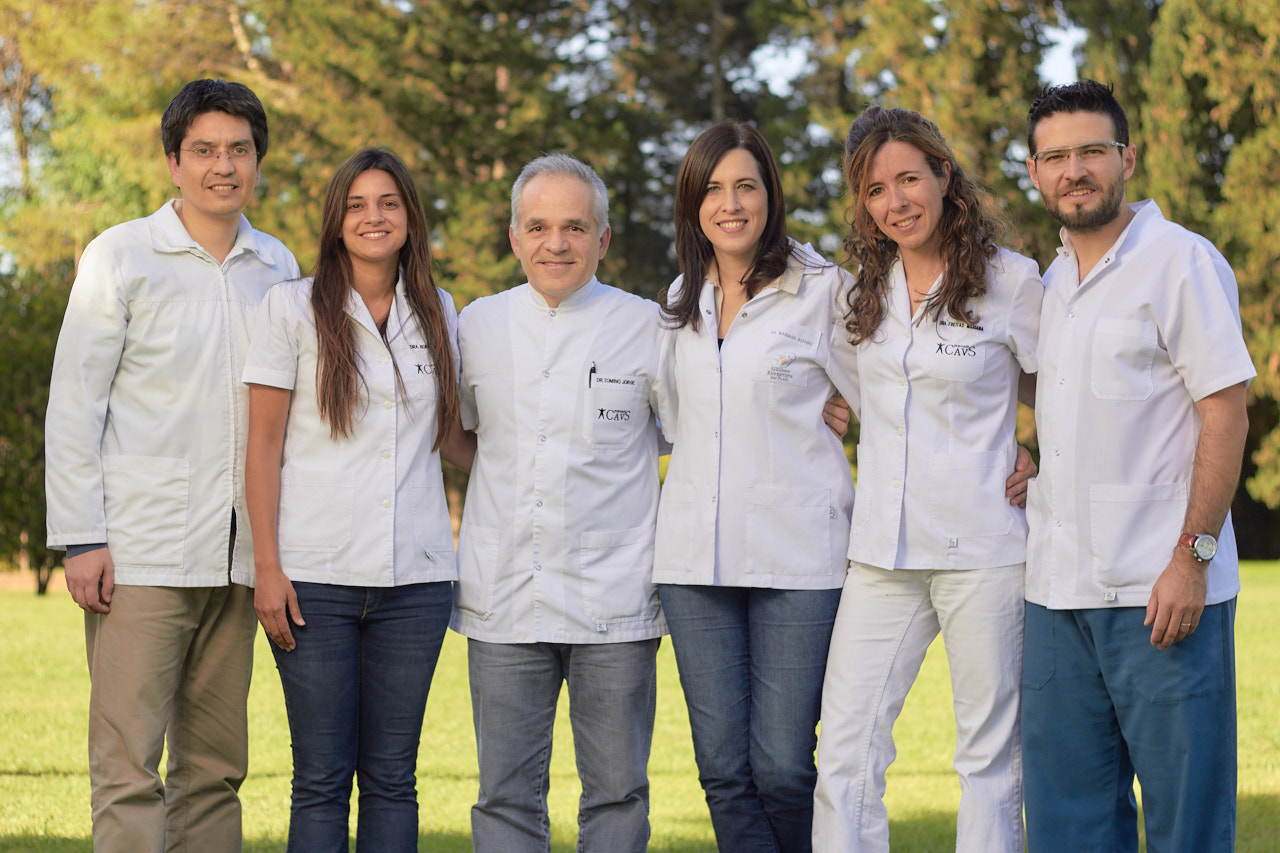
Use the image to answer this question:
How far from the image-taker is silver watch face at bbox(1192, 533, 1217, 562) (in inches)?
134

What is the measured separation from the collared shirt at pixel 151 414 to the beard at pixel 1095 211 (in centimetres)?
243

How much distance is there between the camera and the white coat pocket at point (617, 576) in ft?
12.7

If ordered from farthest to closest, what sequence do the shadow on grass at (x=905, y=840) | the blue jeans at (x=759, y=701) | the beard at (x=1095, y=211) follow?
the shadow on grass at (x=905, y=840) → the blue jeans at (x=759, y=701) → the beard at (x=1095, y=211)

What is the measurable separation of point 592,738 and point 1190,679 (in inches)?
65.2

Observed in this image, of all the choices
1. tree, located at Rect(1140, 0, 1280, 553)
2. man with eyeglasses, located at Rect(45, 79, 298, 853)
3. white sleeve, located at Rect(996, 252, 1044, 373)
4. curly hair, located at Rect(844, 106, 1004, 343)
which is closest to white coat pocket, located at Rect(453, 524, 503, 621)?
man with eyeglasses, located at Rect(45, 79, 298, 853)

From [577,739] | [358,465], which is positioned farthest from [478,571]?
[577,739]

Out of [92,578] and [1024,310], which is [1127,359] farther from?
[92,578]

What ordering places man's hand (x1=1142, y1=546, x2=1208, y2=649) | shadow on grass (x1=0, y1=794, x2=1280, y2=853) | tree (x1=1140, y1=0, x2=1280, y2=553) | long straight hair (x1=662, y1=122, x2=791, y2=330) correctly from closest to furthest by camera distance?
man's hand (x1=1142, y1=546, x2=1208, y2=649) < long straight hair (x1=662, y1=122, x2=791, y2=330) < shadow on grass (x1=0, y1=794, x2=1280, y2=853) < tree (x1=1140, y1=0, x2=1280, y2=553)

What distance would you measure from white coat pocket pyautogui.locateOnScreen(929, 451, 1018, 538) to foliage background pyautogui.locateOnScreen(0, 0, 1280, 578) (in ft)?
47.4

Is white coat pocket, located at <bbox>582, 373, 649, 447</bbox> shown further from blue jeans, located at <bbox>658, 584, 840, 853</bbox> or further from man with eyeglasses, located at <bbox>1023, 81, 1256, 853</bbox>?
man with eyeglasses, located at <bbox>1023, 81, 1256, 853</bbox>

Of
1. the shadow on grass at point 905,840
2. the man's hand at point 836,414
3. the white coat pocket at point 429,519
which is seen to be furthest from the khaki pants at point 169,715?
the man's hand at point 836,414

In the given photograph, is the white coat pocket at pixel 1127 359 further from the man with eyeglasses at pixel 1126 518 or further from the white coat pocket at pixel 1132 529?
the white coat pocket at pixel 1132 529

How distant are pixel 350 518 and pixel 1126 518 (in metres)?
2.15

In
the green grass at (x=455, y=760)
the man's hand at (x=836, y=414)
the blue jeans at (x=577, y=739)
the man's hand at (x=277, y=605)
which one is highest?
the man's hand at (x=836, y=414)
